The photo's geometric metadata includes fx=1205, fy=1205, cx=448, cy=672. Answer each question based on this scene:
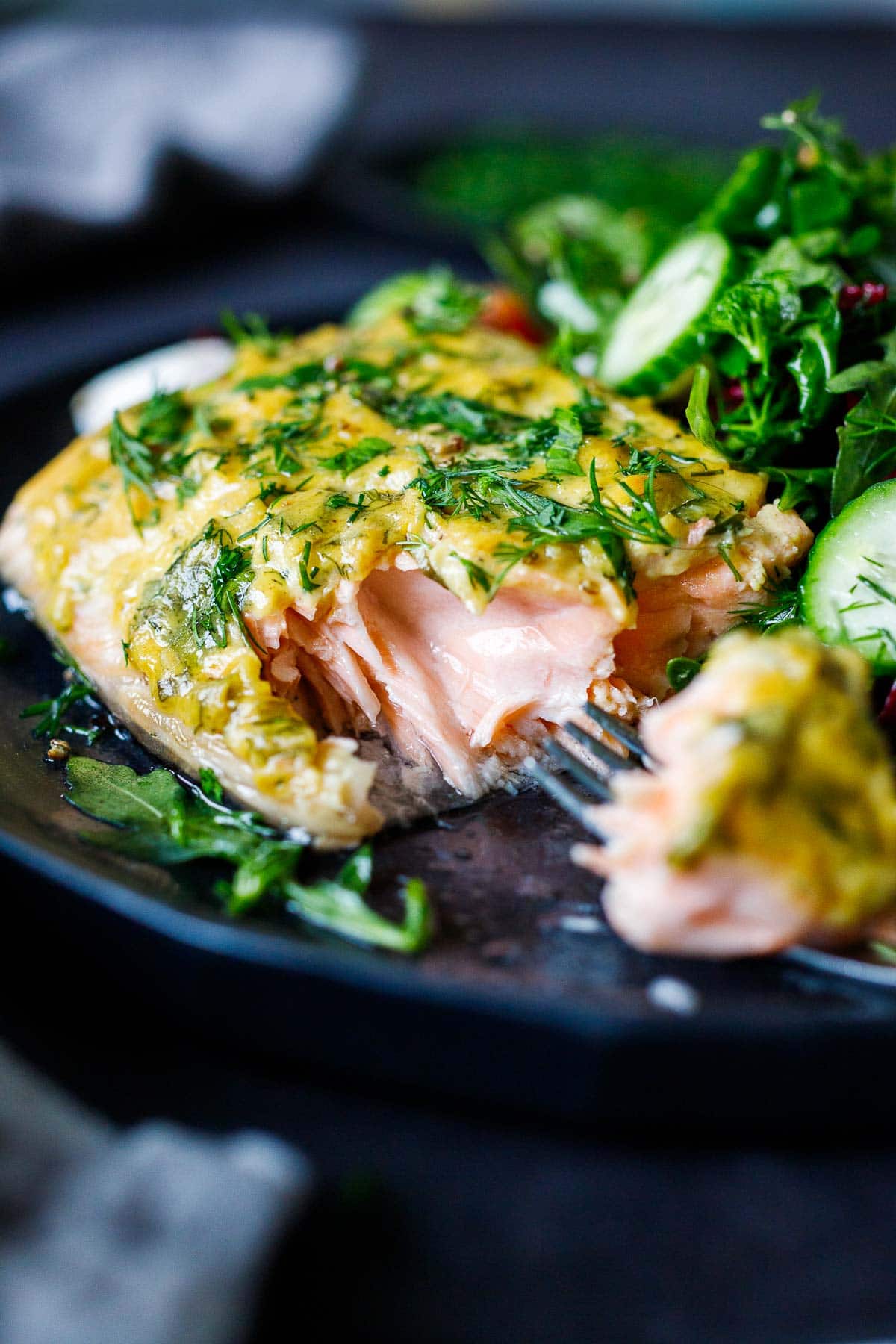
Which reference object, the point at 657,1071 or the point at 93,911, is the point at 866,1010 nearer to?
the point at 657,1071

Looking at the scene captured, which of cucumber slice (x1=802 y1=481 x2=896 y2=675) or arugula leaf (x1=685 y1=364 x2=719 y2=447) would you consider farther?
arugula leaf (x1=685 y1=364 x2=719 y2=447)

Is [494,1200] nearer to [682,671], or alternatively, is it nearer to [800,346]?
[682,671]

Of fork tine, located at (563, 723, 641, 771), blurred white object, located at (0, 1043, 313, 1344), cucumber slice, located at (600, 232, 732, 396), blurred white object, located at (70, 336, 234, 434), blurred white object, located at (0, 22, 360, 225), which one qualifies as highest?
blurred white object, located at (0, 22, 360, 225)

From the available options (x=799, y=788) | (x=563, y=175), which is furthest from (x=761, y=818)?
(x=563, y=175)

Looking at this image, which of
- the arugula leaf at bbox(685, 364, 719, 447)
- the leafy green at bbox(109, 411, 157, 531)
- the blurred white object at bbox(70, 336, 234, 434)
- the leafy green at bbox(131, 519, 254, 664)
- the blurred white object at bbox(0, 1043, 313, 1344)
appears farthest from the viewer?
the blurred white object at bbox(70, 336, 234, 434)

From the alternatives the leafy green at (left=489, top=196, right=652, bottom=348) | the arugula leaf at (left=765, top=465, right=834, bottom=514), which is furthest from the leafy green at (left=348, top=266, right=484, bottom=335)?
the arugula leaf at (left=765, top=465, right=834, bottom=514)

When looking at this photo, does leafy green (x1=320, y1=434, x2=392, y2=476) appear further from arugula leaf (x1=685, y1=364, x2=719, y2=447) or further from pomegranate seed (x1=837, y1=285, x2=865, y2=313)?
pomegranate seed (x1=837, y1=285, x2=865, y2=313)

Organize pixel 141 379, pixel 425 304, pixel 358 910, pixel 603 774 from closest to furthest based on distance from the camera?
pixel 358 910 → pixel 603 774 → pixel 425 304 → pixel 141 379
